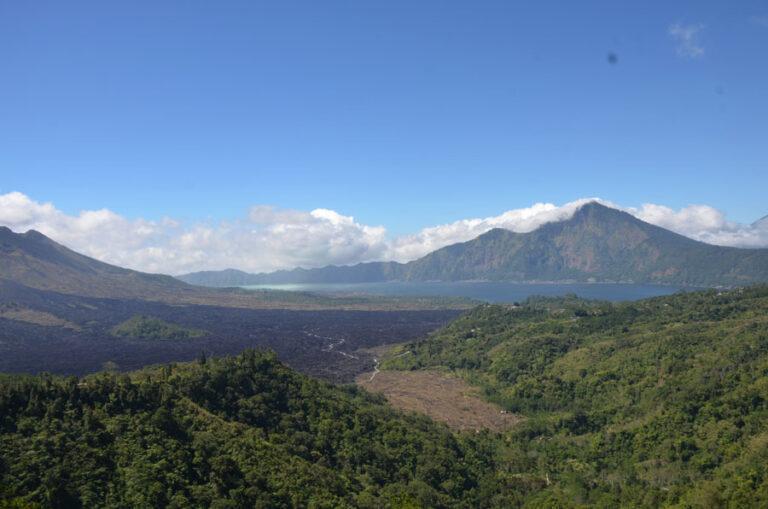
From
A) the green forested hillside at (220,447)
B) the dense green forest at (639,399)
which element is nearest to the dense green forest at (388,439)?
the green forested hillside at (220,447)

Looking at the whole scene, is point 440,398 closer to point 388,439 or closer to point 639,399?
point 639,399

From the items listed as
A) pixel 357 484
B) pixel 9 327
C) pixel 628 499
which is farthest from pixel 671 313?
pixel 9 327

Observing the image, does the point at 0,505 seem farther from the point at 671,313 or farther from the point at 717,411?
the point at 671,313

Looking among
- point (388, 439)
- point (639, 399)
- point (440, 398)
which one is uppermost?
point (639, 399)

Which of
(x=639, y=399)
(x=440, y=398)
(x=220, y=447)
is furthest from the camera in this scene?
(x=440, y=398)

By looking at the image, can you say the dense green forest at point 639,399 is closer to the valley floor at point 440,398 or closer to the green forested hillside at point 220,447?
the valley floor at point 440,398

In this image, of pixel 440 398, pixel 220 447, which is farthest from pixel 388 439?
pixel 440 398
